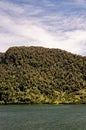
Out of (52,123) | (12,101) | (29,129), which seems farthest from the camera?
(12,101)

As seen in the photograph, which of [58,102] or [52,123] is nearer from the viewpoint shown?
[52,123]

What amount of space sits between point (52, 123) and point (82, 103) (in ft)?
345

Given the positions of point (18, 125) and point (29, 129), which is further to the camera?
point (18, 125)

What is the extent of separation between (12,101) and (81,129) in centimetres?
11520

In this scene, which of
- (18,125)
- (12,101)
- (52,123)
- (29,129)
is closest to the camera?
(29,129)

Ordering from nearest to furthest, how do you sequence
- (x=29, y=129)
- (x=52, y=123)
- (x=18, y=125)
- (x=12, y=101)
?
(x=29, y=129) < (x=18, y=125) < (x=52, y=123) < (x=12, y=101)

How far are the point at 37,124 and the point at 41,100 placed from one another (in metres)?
112

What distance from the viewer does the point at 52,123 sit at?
298ft

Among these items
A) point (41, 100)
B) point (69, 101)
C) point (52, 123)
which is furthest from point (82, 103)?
point (52, 123)

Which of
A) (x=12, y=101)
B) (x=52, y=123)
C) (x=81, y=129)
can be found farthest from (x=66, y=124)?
(x=12, y=101)

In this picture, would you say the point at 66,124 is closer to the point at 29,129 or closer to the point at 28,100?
the point at 29,129

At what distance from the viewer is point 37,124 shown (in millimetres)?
88000

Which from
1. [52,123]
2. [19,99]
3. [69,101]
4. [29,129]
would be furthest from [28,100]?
[29,129]

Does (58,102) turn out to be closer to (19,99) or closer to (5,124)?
(19,99)
